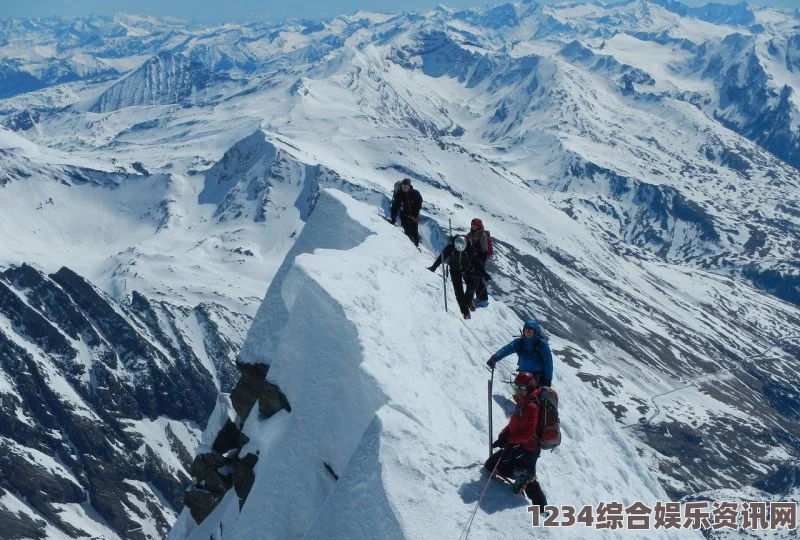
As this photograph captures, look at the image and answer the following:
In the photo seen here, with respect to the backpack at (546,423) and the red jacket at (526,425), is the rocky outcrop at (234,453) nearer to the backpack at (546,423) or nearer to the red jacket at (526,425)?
the red jacket at (526,425)

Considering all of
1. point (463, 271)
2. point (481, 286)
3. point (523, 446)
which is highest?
point (523, 446)

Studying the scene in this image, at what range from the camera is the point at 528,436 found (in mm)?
17656

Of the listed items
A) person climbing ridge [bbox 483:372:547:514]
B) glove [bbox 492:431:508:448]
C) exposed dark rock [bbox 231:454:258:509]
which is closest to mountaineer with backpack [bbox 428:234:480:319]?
exposed dark rock [bbox 231:454:258:509]

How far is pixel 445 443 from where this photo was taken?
63.3 ft

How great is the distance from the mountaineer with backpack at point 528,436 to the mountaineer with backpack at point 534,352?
11.2ft

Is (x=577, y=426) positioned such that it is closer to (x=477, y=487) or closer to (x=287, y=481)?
(x=477, y=487)

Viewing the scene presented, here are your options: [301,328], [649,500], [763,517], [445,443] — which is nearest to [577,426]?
[649,500]

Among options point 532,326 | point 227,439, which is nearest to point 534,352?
point 532,326

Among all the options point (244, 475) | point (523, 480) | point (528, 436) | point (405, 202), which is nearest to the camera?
point (528, 436)

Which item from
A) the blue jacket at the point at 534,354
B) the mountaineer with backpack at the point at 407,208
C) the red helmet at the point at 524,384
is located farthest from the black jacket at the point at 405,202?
the red helmet at the point at 524,384

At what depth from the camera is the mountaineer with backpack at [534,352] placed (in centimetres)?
2139

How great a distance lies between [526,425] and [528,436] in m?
0.27

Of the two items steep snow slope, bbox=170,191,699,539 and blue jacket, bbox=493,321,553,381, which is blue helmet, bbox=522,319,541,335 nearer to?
blue jacket, bbox=493,321,553,381

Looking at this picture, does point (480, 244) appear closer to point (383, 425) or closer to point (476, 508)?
point (383, 425)
